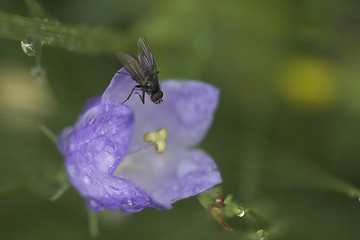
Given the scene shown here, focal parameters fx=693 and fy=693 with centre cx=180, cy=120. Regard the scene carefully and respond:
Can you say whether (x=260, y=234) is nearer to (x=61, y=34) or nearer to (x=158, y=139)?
(x=158, y=139)

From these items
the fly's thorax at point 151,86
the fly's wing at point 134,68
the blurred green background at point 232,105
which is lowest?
the blurred green background at point 232,105

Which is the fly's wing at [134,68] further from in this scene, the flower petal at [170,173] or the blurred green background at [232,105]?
the blurred green background at [232,105]

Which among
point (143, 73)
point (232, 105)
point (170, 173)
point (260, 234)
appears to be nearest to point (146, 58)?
point (143, 73)

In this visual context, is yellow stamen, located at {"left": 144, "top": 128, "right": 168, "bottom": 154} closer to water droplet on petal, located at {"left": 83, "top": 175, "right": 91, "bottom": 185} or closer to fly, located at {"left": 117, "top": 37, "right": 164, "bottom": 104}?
fly, located at {"left": 117, "top": 37, "right": 164, "bottom": 104}

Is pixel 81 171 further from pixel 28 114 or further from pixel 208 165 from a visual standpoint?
pixel 28 114

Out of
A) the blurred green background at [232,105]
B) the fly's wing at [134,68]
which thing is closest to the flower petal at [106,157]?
the fly's wing at [134,68]

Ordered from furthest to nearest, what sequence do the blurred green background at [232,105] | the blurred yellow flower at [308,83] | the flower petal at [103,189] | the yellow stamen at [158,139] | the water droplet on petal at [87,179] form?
the blurred yellow flower at [308,83], the blurred green background at [232,105], the yellow stamen at [158,139], the water droplet on petal at [87,179], the flower petal at [103,189]
